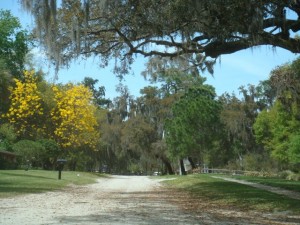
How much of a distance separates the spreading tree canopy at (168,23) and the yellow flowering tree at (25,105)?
22.4 metres

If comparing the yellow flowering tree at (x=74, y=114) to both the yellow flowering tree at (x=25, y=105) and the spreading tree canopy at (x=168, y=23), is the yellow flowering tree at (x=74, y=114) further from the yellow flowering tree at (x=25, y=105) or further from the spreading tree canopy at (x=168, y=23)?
the spreading tree canopy at (x=168, y=23)

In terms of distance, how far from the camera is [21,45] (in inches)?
1332

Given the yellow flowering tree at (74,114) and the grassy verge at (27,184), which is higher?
the yellow flowering tree at (74,114)

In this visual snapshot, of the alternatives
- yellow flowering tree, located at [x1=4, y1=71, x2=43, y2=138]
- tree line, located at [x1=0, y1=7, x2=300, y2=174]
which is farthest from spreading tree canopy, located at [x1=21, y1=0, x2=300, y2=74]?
yellow flowering tree, located at [x1=4, y1=71, x2=43, y2=138]

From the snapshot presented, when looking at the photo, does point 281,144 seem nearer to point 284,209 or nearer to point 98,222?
point 284,209

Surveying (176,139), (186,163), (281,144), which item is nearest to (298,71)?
(281,144)

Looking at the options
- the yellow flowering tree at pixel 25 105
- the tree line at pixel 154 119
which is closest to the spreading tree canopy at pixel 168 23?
the tree line at pixel 154 119

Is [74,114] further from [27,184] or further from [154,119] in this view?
[154,119]

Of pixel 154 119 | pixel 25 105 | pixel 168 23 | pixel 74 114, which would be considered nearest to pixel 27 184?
pixel 168 23

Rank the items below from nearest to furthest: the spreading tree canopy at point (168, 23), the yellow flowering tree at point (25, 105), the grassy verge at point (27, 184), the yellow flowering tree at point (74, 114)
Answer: the spreading tree canopy at point (168, 23)
the grassy verge at point (27, 184)
the yellow flowering tree at point (25, 105)
the yellow flowering tree at point (74, 114)

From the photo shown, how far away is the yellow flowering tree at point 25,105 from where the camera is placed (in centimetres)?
3798

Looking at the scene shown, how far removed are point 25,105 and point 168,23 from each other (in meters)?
28.2

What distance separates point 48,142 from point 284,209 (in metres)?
31.6

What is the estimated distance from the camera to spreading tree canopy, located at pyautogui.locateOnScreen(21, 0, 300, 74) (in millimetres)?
12109
